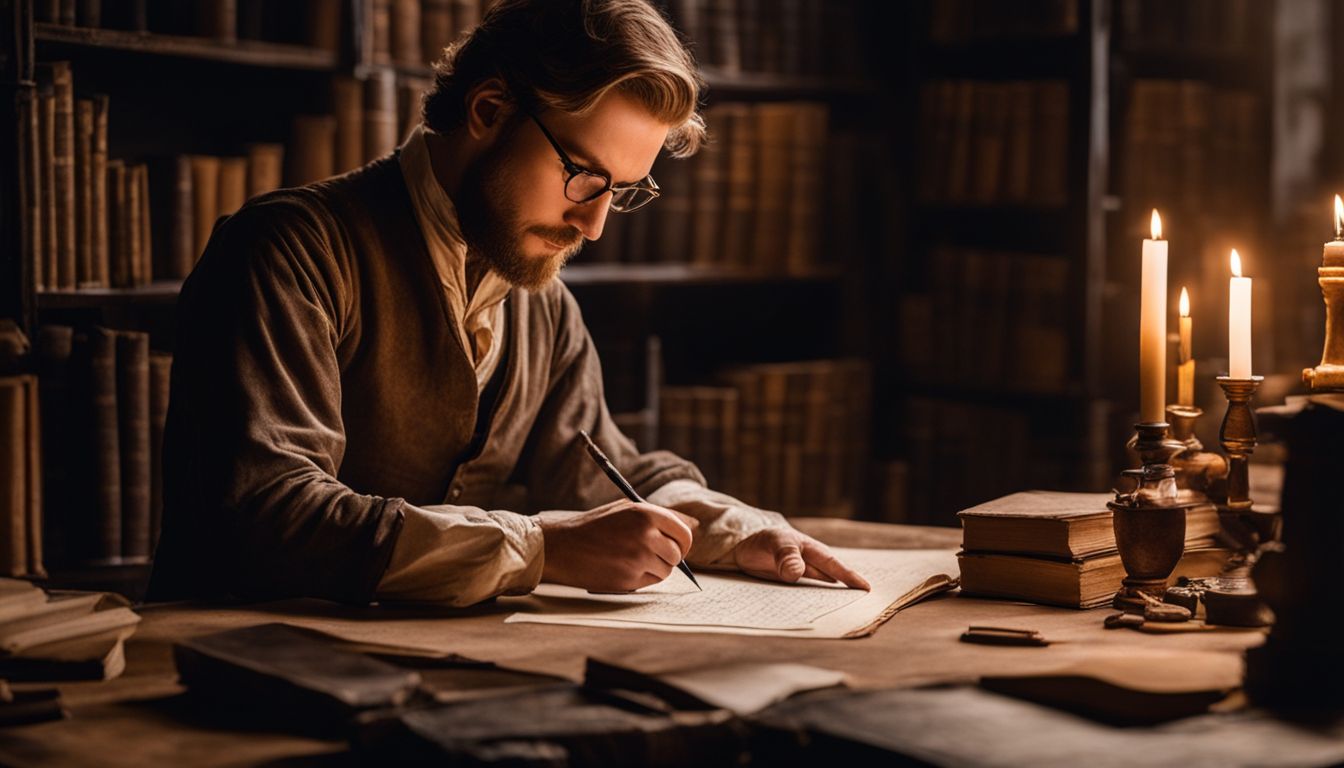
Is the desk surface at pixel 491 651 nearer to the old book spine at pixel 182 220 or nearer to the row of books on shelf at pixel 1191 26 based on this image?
the old book spine at pixel 182 220

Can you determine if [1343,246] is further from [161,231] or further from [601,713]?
[161,231]

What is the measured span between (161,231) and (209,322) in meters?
1.63

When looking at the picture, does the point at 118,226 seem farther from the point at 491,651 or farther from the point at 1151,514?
the point at 1151,514

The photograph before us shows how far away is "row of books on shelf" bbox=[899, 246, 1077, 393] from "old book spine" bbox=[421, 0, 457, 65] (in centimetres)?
163

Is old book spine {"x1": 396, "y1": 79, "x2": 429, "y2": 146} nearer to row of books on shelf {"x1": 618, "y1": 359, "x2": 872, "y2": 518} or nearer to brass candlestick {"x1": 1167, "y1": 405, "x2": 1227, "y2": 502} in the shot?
row of books on shelf {"x1": 618, "y1": 359, "x2": 872, "y2": 518}

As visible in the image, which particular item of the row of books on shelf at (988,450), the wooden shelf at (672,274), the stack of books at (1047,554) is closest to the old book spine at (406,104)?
the wooden shelf at (672,274)

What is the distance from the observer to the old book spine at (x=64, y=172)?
331 cm

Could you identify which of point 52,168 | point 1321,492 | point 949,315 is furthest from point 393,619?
point 949,315

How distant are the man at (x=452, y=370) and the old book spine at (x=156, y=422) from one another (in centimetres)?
126

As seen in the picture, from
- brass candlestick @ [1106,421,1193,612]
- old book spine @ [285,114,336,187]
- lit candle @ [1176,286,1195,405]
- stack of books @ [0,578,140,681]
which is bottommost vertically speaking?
stack of books @ [0,578,140,681]

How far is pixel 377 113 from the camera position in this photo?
3744 millimetres

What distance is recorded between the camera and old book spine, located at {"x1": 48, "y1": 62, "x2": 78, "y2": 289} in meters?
3.31

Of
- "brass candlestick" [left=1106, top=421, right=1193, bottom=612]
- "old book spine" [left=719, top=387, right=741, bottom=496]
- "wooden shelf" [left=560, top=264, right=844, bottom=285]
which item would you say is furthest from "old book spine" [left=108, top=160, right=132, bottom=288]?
"brass candlestick" [left=1106, top=421, right=1193, bottom=612]

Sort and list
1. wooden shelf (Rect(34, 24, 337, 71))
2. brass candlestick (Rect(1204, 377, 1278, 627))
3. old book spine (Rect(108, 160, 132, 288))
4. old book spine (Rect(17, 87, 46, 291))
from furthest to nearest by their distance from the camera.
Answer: old book spine (Rect(108, 160, 132, 288))
wooden shelf (Rect(34, 24, 337, 71))
old book spine (Rect(17, 87, 46, 291))
brass candlestick (Rect(1204, 377, 1278, 627))
